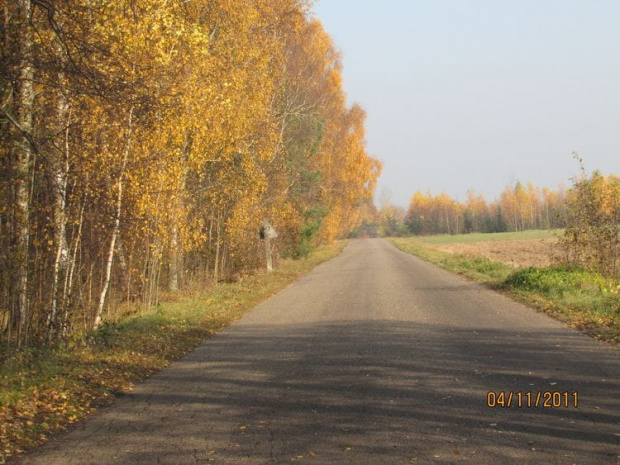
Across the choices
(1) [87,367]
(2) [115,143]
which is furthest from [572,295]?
(1) [87,367]

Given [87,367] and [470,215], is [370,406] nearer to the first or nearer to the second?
[87,367]

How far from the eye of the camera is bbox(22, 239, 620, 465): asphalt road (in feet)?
16.9

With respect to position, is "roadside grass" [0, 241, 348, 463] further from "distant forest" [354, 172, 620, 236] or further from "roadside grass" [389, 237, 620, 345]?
"distant forest" [354, 172, 620, 236]

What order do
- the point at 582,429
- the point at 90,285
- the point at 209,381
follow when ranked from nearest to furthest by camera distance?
the point at 582,429 < the point at 209,381 < the point at 90,285

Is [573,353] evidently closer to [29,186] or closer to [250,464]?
[250,464]

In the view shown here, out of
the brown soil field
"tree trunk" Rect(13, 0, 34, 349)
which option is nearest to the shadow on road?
"tree trunk" Rect(13, 0, 34, 349)

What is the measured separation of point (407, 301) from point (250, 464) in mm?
11393

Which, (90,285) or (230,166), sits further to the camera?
(230,166)

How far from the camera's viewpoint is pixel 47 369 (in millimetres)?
8039

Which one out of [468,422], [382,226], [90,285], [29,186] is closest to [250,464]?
[468,422]

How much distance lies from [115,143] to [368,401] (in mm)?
6937

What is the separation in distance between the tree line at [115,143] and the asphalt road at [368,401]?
115 inches

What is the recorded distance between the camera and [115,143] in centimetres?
1115

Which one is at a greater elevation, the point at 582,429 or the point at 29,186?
the point at 29,186
